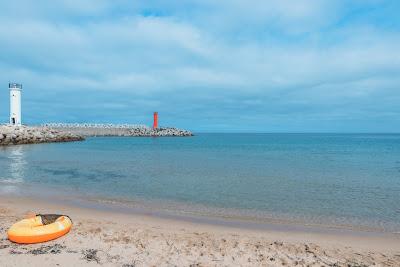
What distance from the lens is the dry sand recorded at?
6402 millimetres

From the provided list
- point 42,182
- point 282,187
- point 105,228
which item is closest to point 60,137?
point 42,182

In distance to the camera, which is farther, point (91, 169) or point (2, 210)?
point (91, 169)

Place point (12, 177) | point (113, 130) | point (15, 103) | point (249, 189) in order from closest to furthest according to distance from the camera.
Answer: point (249, 189) < point (12, 177) < point (15, 103) < point (113, 130)

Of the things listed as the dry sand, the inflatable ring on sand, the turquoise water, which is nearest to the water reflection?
the turquoise water

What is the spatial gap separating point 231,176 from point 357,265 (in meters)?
13.7

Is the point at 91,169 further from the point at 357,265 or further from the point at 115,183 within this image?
the point at 357,265

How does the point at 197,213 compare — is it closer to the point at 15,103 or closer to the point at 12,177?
the point at 12,177

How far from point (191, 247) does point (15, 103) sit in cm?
5991

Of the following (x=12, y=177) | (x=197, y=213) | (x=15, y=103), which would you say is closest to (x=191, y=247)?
(x=197, y=213)

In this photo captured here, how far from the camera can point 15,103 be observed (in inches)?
2290

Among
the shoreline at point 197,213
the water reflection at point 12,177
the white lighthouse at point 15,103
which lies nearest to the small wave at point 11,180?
the water reflection at point 12,177

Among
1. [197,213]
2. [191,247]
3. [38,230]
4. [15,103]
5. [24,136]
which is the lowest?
[197,213]

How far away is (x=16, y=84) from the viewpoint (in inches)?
2304

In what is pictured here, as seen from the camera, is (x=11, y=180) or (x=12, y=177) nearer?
(x=11, y=180)
